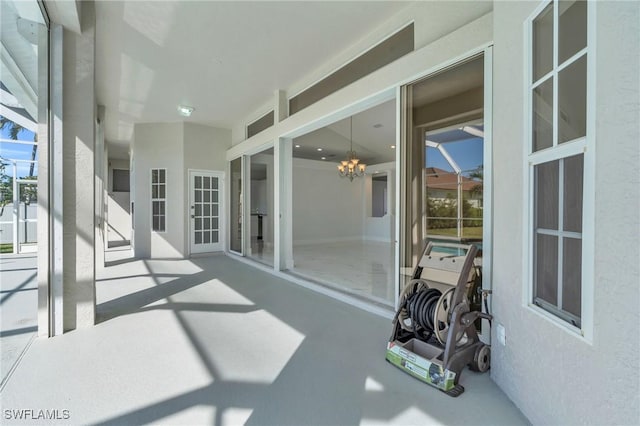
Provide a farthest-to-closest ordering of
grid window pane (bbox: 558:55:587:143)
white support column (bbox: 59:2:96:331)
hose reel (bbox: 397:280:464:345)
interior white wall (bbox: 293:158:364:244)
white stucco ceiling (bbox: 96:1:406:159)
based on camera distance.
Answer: interior white wall (bbox: 293:158:364:244), white stucco ceiling (bbox: 96:1:406:159), white support column (bbox: 59:2:96:331), hose reel (bbox: 397:280:464:345), grid window pane (bbox: 558:55:587:143)

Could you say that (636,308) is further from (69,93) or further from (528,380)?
(69,93)

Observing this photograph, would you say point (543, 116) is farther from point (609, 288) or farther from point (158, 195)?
point (158, 195)

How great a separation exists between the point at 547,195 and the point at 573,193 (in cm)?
19

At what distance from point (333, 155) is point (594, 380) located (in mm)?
8985

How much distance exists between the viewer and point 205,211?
24.3 ft

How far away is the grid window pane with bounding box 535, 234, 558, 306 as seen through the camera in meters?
1.58

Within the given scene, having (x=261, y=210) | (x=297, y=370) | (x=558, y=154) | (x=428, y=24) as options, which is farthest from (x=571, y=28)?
(x=261, y=210)

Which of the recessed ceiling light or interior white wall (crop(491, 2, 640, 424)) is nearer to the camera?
interior white wall (crop(491, 2, 640, 424))

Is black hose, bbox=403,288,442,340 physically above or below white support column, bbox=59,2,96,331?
below

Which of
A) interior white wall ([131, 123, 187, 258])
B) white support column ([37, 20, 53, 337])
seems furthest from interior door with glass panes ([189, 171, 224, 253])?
white support column ([37, 20, 53, 337])

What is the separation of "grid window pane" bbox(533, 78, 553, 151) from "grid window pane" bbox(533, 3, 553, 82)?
88mm

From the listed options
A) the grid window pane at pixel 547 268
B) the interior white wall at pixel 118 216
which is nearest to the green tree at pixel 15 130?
the grid window pane at pixel 547 268

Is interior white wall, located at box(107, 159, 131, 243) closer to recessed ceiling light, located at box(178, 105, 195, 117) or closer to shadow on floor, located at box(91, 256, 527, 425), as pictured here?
recessed ceiling light, located at box(178, 105, 195, 117)

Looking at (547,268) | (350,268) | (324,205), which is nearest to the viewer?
(547,268)
